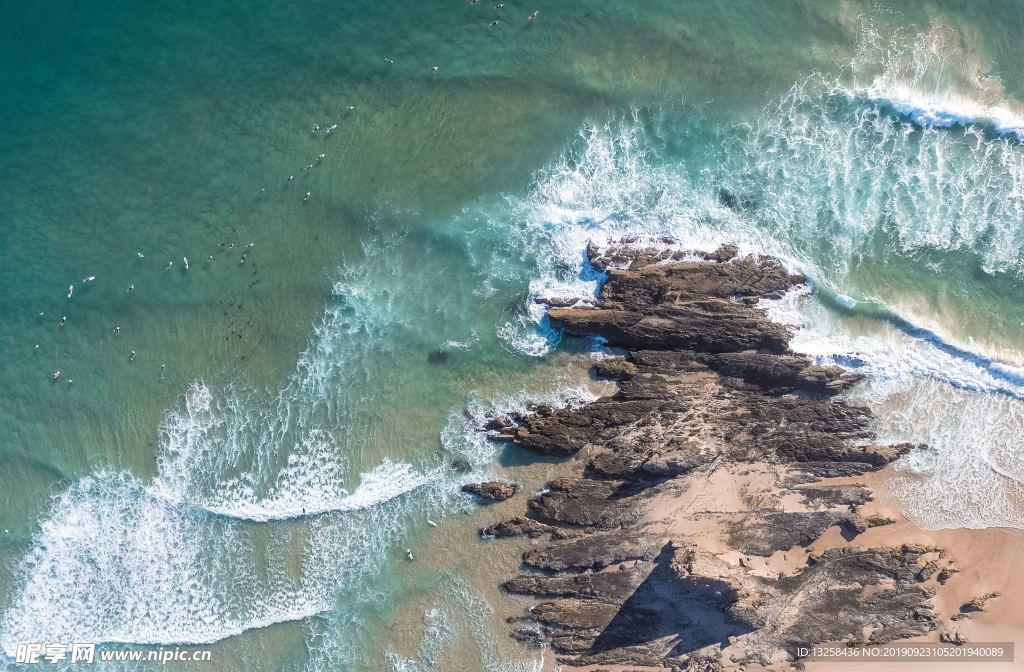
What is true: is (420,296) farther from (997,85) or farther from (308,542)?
(997,85)

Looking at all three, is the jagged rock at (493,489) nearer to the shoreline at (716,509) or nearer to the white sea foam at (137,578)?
the shoreline at (716,509)

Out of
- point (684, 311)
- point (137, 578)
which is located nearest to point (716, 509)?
point (684, 311)

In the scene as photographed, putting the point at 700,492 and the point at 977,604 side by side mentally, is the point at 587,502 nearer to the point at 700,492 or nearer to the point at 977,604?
the point at 700,492

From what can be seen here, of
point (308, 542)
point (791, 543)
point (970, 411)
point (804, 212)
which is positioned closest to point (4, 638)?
point (308, 542)

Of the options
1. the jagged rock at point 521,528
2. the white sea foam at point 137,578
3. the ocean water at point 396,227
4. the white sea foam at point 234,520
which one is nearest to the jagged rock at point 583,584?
the jagged rock at point 521,528

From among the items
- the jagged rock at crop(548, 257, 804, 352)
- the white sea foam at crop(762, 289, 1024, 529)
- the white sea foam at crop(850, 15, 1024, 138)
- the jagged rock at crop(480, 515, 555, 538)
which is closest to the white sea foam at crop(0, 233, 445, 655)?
the jagged rock at crop(480, 515, 555, 538)
